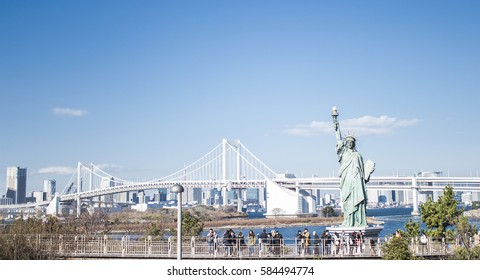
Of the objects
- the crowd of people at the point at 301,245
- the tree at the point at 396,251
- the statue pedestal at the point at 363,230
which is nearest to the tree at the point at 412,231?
the statue pedestal at the point at 363,230

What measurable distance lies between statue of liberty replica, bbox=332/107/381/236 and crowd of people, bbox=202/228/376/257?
232mm

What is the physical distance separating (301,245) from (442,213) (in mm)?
4729

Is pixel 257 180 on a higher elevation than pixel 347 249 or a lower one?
higher

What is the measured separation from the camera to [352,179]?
12375mm

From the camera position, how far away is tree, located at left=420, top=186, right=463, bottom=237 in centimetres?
1465

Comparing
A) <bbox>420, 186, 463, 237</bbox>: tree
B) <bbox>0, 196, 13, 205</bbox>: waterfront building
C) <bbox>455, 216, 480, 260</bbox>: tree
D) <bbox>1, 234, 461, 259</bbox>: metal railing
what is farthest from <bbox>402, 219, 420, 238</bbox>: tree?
<bbox>0, 196, 13, 205</bbox>: waterfront building

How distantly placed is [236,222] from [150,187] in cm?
1451

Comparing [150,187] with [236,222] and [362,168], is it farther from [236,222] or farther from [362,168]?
[362,168]

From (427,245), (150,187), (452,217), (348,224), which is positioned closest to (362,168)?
(348,224)

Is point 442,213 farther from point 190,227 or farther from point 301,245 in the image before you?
point 190,227

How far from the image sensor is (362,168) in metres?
12.5

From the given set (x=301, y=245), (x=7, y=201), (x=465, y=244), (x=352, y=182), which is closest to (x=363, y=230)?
(x=352, y=182)

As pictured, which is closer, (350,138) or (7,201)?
(350,138)
